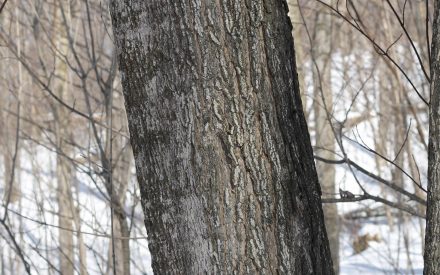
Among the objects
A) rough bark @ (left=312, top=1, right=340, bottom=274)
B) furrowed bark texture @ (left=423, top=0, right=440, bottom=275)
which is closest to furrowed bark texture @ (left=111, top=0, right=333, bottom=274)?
furrowed bark texture @ (left=423, top=0, right=440, bottom=275)

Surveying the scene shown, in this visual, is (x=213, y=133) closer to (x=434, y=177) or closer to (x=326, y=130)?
(x=434, y=177)

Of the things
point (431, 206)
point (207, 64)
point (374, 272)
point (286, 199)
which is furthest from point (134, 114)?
point (374, 272)

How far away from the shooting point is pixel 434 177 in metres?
1.49

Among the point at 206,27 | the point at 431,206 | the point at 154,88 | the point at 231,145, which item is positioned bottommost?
the point at 431,206

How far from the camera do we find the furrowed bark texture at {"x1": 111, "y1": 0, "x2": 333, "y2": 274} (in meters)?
1.44

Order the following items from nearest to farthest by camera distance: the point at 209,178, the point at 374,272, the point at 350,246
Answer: the point at 209,178 < the point at 374,272 < the point at 350,246

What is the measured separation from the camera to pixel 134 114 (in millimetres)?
1494

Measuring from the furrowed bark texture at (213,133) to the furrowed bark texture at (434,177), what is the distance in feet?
0.94

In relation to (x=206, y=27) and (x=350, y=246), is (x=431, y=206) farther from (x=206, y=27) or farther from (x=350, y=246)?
(x=350, y=246)

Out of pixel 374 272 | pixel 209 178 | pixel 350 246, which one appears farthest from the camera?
pixel 350 246

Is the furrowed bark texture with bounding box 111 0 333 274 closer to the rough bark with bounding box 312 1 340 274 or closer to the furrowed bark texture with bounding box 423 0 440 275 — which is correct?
the furrowed bark texture with bounding box 423 0 440 275

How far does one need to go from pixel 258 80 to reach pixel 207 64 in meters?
0.12

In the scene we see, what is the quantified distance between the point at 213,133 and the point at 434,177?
1.65 feet

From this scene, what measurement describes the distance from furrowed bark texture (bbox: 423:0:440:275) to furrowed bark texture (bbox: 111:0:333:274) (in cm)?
29
